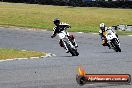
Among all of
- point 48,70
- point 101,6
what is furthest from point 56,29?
point 101,6

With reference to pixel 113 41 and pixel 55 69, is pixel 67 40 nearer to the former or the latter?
pixel 113 41

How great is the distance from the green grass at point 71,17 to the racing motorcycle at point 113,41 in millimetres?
17095

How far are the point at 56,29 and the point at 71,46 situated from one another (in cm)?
94

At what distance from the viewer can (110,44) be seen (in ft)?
75.0

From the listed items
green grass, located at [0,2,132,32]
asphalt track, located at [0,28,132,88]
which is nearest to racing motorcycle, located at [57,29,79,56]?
asphalt track, located at [0,28,132,88]

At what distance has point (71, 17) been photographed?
4928 centimetres

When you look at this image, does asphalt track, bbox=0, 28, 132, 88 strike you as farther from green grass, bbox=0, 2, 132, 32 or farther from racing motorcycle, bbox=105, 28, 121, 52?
green grass, bbox=0, 2, 132, 32

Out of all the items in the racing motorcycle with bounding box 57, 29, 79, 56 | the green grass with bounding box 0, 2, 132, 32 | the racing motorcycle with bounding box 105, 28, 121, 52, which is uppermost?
the racing motorcycle with bounding box 57, 29, 79, 56

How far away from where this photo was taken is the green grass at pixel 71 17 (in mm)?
43666

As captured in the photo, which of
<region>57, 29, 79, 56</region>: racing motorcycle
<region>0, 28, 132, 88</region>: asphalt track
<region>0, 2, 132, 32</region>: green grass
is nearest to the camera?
<region>0, 28, 132, 88</region>: asphalt track

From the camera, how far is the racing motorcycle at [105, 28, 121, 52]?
2253 centimetres

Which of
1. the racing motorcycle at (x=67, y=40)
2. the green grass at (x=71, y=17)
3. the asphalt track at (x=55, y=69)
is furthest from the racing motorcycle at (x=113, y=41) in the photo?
the green grass at (x=71, y=17)

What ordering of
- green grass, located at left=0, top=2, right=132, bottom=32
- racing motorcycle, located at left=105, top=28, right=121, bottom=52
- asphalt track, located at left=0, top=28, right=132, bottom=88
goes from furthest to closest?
green grass, located at left=0, top=2, right=132, bottom=32 < racing motorcycle, located at left=105, top=28, right=121, bottom=52 < asphalt track, located at left=0, top=28, right=132, bottom=88

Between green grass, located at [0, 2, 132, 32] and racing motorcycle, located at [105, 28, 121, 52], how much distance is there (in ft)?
56.1
